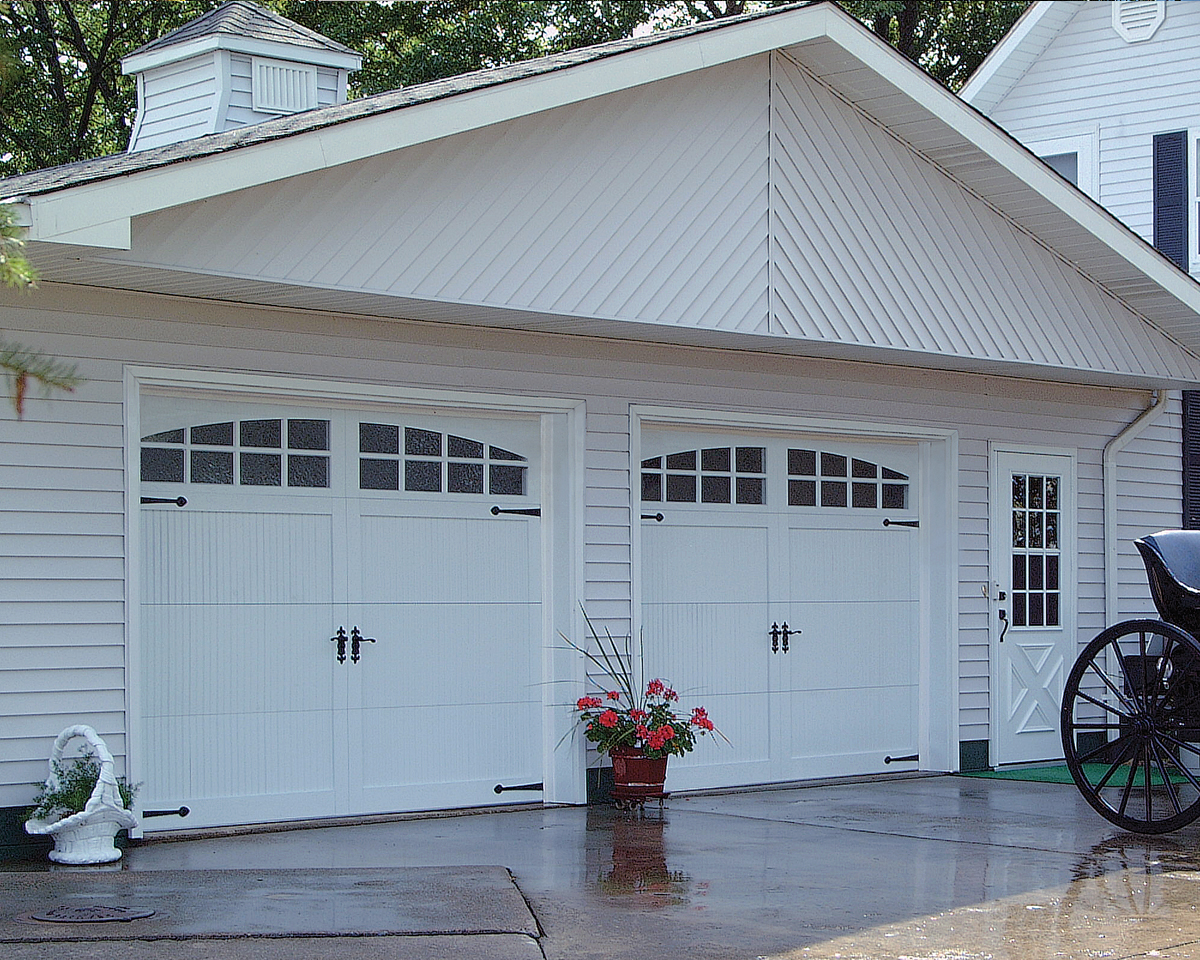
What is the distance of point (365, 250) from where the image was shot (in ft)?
24.8

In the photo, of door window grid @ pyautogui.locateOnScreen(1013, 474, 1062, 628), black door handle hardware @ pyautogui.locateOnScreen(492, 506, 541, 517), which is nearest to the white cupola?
black door handle hardware @ pyautogui.locateOnScreen(492, 506, 541, 517)

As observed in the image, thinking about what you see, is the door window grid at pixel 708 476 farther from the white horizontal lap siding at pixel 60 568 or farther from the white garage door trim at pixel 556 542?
the white horizontal lap siding at pixel 60 568

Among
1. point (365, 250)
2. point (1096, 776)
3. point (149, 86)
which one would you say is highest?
point (149, 86)

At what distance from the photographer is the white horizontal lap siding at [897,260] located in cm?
916

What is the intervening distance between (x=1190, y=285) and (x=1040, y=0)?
529 cm

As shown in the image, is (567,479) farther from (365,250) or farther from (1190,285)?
(1190,285)

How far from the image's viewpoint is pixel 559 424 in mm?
9172

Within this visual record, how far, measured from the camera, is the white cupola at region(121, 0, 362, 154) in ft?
39.8

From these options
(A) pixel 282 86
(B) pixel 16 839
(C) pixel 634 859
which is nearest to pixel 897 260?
(C) pixel 634 859

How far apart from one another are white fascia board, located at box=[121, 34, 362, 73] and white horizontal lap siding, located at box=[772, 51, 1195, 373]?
4746 millimetres

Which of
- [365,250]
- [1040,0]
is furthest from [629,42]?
[1040,0]

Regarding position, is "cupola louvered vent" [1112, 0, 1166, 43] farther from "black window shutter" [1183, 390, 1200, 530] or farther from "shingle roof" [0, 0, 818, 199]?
"shingle roof" [0, 0, 818, 199]

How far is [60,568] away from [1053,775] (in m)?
6.64

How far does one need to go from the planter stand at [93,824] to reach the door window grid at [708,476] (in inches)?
145
